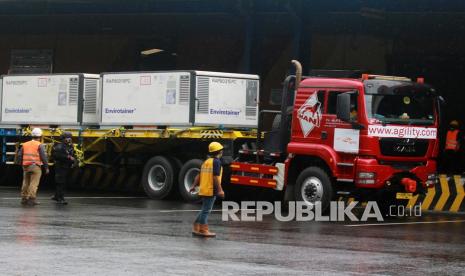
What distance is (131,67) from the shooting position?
37.3 meters

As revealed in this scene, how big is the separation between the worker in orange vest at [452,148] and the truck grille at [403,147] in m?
6.76

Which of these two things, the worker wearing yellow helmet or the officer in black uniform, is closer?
the worker wearing yellow helmet

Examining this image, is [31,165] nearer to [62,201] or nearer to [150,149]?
[62,201]

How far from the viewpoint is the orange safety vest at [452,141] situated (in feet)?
91.4

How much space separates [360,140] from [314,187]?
4.55 ft

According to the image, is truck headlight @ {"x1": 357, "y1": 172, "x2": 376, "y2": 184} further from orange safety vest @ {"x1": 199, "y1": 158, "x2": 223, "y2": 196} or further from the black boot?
the black boot

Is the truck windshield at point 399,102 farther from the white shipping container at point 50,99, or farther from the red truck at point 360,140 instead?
the white shipping container at point 50,99

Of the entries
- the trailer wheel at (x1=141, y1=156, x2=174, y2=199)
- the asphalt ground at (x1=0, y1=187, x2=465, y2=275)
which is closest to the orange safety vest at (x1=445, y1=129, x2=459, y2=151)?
the asphalt ground at (x1=0, y1=187, x2=465, y2=275)

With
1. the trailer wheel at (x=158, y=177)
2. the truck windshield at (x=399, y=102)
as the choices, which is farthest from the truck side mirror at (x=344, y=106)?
the trailer wheel at (x=158, y=177)

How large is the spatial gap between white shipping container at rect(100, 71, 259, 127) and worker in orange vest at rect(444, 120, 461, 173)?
18.9 ft

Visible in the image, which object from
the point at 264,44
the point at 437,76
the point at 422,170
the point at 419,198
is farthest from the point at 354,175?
the point at 264,44

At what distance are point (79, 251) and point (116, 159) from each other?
13.8m

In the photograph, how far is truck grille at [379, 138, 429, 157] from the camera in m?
20.8

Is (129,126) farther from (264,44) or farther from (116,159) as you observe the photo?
(264,44)
